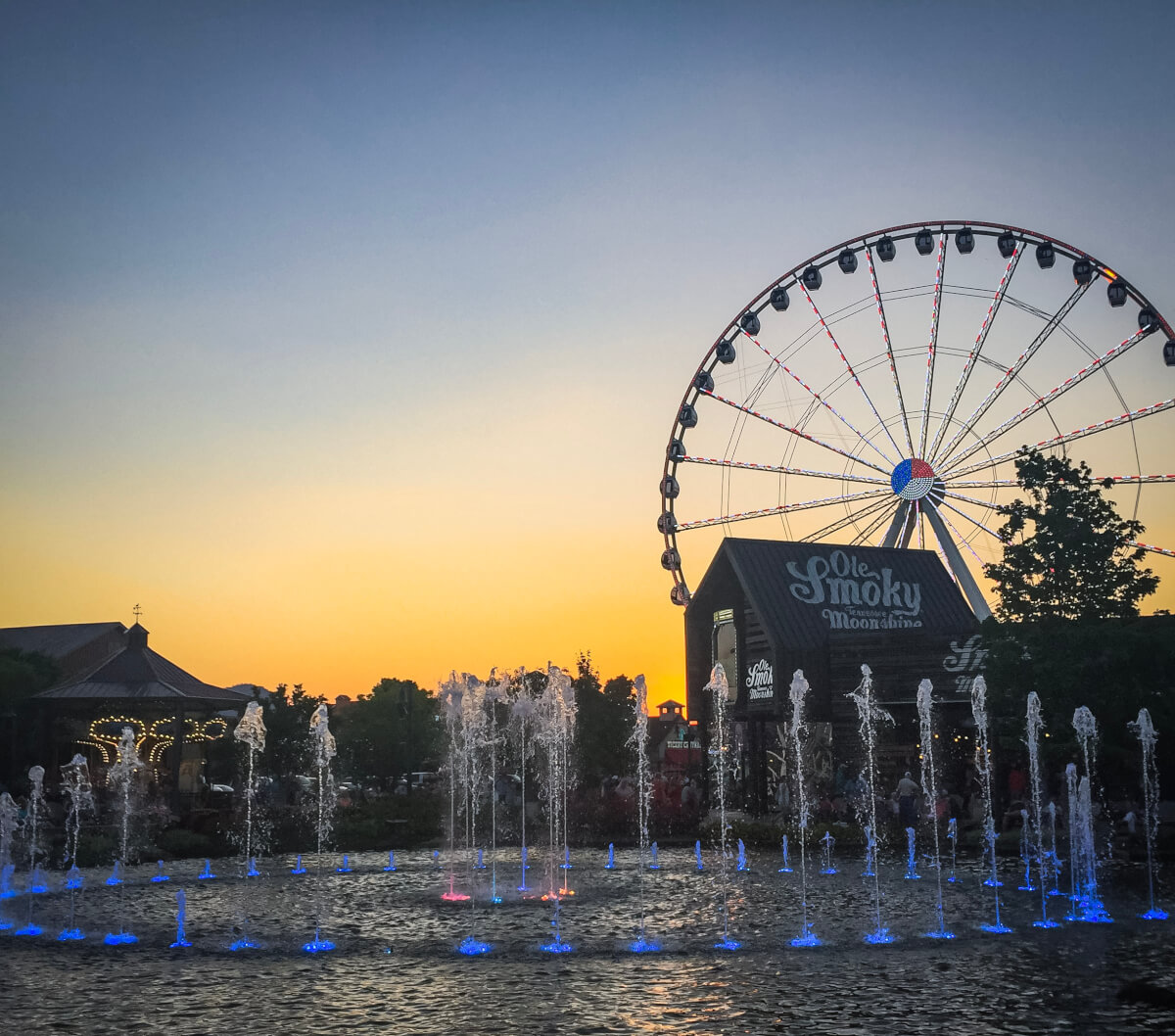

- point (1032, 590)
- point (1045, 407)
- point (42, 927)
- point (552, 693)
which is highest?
point (1045, 407)

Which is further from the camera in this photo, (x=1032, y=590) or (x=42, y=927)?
(x=1032, y=590)

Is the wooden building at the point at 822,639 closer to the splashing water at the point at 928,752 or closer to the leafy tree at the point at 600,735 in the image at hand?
the splashing water at the point at 928,752

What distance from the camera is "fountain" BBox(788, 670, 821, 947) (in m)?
13.9

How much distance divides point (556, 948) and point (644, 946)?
1.00m

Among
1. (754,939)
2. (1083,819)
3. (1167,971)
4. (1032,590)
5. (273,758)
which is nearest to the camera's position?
(1167,971)

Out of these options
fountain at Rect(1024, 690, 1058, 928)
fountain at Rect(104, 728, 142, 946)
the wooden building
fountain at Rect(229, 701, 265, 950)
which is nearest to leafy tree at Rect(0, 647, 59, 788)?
fountain at Rect(104, 728, 142, 946)

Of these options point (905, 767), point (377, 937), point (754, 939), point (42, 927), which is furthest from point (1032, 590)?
point (42, 927)

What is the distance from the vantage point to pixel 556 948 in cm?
1339

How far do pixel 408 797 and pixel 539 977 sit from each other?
27.9 meters

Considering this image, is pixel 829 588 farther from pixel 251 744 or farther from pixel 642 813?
pixel 251 744

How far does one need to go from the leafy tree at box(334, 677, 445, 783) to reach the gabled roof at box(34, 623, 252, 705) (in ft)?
27.8

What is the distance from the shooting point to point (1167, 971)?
11641 millimetres

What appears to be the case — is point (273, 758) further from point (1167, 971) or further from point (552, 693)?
point (1167, 971)

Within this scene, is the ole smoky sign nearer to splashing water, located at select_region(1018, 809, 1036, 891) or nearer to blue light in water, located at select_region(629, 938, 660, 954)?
splashing water, located at select_region(1018, 809, 1036, 891)
